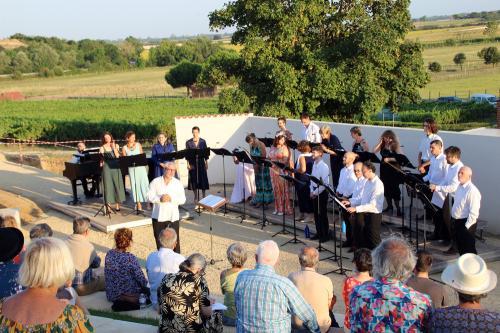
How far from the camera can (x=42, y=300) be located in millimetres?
4043

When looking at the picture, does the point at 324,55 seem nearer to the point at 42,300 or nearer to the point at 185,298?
the point at 185,298

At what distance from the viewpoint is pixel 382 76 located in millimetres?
23703

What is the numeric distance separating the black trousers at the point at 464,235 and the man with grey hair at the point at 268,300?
5.46m

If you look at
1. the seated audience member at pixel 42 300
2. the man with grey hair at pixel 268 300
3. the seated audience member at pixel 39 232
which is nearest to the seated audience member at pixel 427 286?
the man with grey hair at pixel 268 300

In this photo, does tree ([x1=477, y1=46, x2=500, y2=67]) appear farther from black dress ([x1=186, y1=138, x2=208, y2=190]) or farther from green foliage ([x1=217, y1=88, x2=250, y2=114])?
black dress ([x1=186, y1=138, x2=208, y2=190])

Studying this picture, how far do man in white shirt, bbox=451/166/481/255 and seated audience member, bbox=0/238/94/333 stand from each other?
7069mm

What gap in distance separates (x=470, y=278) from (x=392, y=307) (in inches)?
20.9

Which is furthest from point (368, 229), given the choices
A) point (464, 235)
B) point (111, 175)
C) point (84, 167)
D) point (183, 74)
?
point (183, 74)

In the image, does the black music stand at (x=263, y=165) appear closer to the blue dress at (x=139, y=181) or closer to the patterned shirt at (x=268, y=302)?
the blue dress at (x=139, y=181)

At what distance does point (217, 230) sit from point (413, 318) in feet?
33.4

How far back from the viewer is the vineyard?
1565 inches

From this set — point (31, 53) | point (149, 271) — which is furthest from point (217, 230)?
point (31, 53)

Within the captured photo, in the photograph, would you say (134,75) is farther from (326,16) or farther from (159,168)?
(159,168)

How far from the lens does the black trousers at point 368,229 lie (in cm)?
1088
